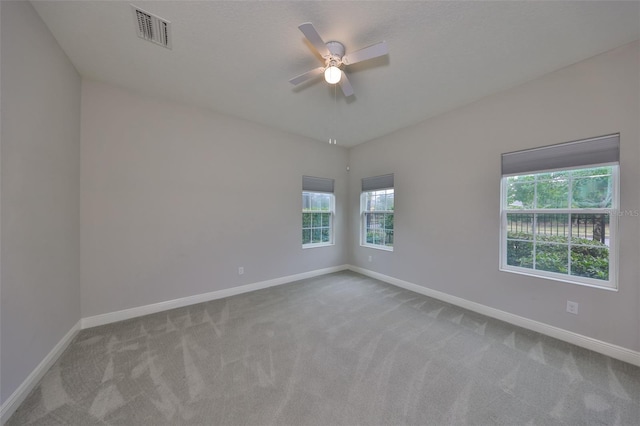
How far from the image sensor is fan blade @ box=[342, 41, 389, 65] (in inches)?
64.7

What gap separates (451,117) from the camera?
3.06m

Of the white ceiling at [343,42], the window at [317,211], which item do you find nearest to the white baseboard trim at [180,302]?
the window at [317,211]

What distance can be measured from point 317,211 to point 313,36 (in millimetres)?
3082

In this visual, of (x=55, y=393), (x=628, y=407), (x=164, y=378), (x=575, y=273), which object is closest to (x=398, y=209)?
(x=575, y=273)

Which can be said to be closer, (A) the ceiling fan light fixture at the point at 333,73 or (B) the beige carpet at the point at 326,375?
(B) the beige carpet at the point at 326,375

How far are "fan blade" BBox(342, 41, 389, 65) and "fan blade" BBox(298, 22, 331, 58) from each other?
176 millimetres

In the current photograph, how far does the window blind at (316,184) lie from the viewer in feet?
13.6

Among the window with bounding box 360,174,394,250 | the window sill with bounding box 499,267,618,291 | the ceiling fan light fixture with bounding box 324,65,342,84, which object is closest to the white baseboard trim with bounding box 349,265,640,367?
the window sill with bounding box 499,267,618,291

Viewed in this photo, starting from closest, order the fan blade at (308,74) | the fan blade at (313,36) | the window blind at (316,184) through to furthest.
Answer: the fan blade at (313,36)
the fan blade at (308,74)
the window blind at (316,184)

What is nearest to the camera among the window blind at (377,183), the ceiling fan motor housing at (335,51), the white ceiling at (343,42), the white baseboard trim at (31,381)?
the white baseboard trim at (31,381)

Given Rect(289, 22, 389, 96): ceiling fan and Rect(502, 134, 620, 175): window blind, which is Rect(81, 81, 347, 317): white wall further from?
Rect(502, 134, 620, 175): window blind

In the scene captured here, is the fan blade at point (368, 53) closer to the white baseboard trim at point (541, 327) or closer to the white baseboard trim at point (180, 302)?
the white baseboard trim at point (541, 327)

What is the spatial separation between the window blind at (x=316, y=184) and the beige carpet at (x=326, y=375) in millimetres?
2347

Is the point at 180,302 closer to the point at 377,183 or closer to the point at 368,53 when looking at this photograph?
the point at 368,53
